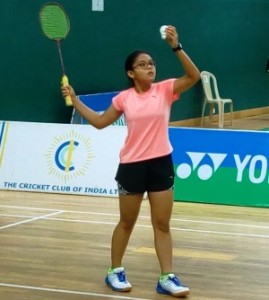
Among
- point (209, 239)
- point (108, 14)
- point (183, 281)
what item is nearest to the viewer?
point (183, 281)

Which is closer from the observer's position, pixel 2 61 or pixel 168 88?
pixel 168 88

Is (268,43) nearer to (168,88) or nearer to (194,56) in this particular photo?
(194,56)

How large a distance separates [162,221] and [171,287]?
0.47 meters

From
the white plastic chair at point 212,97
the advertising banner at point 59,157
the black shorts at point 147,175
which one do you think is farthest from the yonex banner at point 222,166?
the white plastic chair at point 212,97

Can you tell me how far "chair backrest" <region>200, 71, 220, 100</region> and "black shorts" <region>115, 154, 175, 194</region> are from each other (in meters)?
12.0

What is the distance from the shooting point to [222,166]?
10070mm

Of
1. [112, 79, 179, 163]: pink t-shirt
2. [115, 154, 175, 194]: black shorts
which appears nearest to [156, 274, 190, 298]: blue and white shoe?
[115, 154, 175, 194]: black shorts

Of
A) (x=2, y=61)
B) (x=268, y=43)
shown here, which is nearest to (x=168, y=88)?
(x=2, y=61)

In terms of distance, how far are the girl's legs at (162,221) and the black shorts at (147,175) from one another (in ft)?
0.18

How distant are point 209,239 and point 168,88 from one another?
257cm

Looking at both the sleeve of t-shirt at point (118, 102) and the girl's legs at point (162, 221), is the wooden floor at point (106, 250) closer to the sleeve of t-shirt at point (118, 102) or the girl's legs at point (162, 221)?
the girl's legs at point (162, 221)

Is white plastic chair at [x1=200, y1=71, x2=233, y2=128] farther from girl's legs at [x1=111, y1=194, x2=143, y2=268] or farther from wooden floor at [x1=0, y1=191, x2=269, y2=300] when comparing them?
girl's legs at [x1=111, y1=194, x2=143, y2=268]

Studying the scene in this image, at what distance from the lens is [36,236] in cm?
827

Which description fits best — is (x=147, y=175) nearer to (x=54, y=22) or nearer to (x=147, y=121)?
(x=147, y=121)
